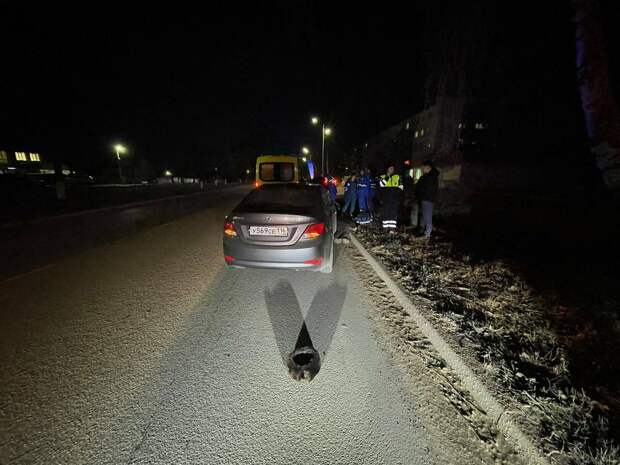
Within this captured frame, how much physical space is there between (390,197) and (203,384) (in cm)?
652

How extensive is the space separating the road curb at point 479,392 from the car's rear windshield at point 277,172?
32.4 ft

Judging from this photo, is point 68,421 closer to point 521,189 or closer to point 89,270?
point 89,270

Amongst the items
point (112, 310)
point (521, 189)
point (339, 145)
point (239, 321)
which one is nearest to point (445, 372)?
point (239, 321)

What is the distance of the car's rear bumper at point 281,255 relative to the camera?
392 centimetres

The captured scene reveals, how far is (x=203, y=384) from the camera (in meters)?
2.35

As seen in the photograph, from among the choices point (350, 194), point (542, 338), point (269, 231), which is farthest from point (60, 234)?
point (542, 338)

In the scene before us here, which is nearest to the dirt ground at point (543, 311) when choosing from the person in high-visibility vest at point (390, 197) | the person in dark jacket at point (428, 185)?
the person in high-visibility vest at point (390, 197)

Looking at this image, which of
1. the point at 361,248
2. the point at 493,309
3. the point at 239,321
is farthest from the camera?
the point at 361,248

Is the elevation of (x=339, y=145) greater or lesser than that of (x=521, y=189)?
greater

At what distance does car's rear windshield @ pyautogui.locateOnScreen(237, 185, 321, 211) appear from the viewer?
430 centimetres

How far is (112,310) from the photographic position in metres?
3.51

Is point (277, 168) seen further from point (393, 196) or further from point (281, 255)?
point (281, 255)

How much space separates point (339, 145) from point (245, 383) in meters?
57.1

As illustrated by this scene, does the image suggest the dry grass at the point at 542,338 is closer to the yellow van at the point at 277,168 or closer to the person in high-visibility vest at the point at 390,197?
the person in high-visibility vest at the point at 390,197
